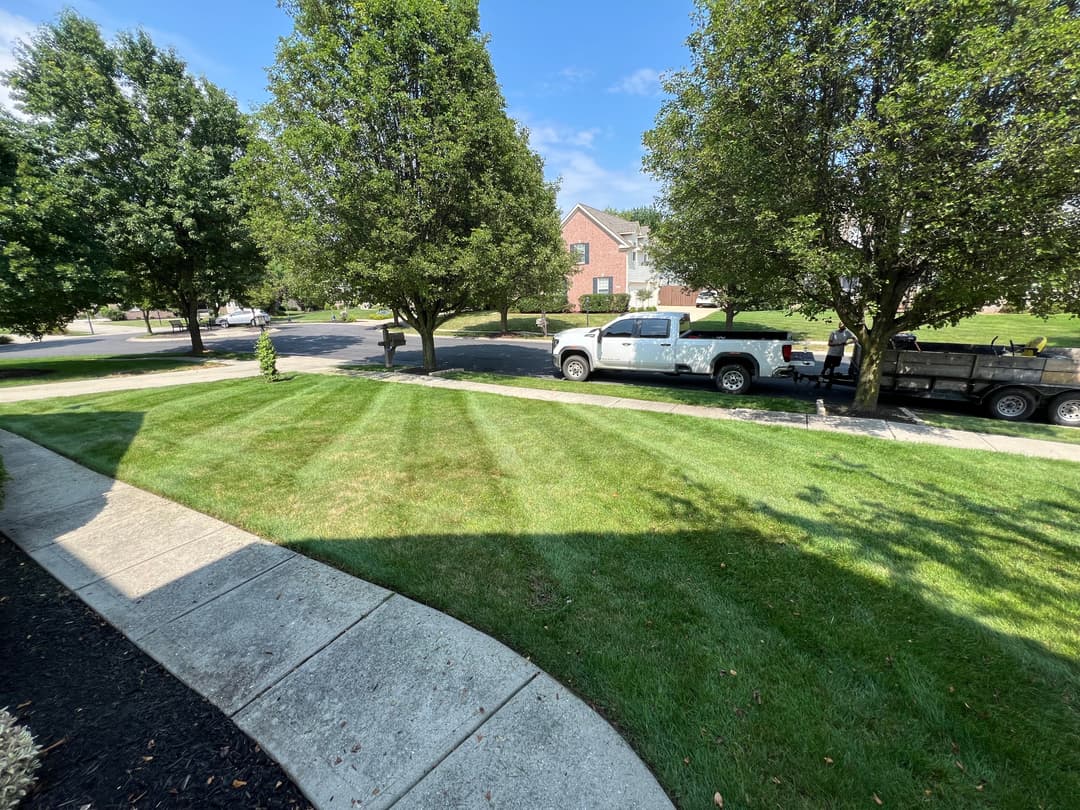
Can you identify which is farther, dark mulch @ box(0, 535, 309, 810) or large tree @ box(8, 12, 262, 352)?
large tree @ box(8, 12, 262, 352)

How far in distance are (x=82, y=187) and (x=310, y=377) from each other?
9752mm

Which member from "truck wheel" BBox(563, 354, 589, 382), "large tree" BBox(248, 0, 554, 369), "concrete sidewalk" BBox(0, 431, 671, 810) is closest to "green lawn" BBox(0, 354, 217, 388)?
"large tree" BBox(248, 0, 554, 369)

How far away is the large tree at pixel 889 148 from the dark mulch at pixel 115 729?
776 centimetres

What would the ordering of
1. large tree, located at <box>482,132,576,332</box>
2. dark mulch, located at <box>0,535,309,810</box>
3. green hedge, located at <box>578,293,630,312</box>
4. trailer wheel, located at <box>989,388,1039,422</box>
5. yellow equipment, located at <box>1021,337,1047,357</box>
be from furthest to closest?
1. green hedge, located at <box>578,293,630,312</box>
2. large tree, located at <box>482,132,576,332</box>
3. yellow equipment, located at <box>1021,337,1047,357</box>
4. trailer wheel, located at <box>989,388,1039,422</box>
5. dark mulch, located at <box>0,535,309,810</box>

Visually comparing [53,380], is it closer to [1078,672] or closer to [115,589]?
[115,589]

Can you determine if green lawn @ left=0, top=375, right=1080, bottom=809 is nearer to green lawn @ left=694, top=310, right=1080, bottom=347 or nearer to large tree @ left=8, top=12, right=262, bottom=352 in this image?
large tree @ left=8, top=12, right=262, bottom=352

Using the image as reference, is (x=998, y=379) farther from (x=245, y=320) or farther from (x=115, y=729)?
(x=245, y=320)

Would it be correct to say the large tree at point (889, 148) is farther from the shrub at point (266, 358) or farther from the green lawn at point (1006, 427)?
the shrub at point (266, 358)

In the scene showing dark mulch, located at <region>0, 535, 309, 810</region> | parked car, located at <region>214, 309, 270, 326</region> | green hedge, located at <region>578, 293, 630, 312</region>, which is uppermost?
green hedge, located at <region>578, 293, 630, 312</region>

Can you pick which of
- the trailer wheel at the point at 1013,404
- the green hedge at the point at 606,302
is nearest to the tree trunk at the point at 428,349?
the trailer wheel at the point at 1013,404

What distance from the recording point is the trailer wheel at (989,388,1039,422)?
8.43m

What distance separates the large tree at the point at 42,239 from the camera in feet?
40.0

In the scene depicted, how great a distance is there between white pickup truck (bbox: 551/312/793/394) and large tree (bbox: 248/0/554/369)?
3.33m

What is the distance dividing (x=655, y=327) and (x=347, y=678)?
1074 centimetres
